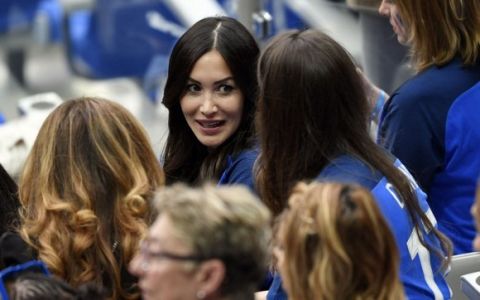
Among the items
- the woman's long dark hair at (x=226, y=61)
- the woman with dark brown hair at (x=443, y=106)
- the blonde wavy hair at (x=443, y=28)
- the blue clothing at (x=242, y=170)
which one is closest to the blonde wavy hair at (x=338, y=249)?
the blue clothing at (x=242, y=170)

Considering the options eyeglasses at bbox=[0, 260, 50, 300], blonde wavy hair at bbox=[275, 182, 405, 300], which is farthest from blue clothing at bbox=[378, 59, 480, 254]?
eyeglasses at bbox=[0, 260, 50, 300]

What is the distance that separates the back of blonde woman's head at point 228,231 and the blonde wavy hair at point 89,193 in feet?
2.53

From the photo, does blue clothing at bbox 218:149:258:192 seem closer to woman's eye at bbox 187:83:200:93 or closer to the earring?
woman's eye at bbox 187:83:200:93

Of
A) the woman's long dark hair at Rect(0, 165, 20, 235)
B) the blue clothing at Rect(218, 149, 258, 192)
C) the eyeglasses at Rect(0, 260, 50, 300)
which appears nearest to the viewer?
the eyeglasses at Rect(0, 260, 50, 300)

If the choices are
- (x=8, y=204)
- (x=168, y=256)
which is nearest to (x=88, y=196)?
(x=8, y=204)

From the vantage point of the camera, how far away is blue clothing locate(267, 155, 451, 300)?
10.3 feet

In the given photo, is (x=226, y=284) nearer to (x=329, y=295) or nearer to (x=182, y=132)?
(x=329, y=295)

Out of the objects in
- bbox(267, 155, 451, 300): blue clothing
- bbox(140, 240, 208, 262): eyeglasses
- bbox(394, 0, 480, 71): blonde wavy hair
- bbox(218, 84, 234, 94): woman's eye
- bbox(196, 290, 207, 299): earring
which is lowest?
bbox(267, 155, 451, 300): blue clothing

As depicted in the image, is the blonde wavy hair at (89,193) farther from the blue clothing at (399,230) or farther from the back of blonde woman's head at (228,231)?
the back of blonde woman's head at (228,231)

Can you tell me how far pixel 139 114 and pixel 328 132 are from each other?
5178 millimetres

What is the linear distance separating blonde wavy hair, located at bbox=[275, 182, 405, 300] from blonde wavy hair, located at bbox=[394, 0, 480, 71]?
1.41m

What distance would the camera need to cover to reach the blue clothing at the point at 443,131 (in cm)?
383

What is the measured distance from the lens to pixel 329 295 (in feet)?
8.20

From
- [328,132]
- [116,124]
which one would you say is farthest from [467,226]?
[116,124]
